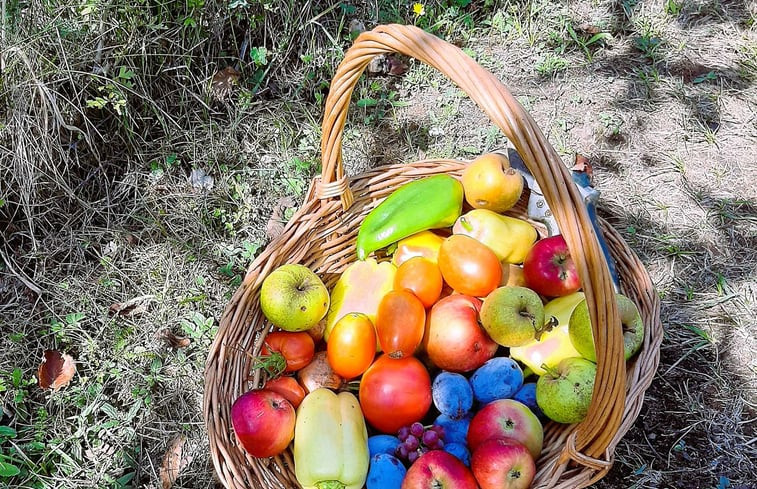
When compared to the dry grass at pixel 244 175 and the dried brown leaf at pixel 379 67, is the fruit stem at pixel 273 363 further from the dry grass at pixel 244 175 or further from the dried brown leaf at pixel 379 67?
the dried brown leaf at pixel 379 67

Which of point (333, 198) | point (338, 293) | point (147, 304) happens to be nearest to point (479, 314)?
point (338, 293)

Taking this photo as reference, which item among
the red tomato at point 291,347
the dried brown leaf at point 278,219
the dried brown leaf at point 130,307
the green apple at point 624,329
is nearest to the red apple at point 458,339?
the green apple at point 624,329

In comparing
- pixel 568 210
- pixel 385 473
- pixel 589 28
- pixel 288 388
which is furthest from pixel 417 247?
pixel 589 28

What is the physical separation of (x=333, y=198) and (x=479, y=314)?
1.84 feet

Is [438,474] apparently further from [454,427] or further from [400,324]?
[400,324]

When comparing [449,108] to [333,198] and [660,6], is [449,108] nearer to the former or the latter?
[333,198]

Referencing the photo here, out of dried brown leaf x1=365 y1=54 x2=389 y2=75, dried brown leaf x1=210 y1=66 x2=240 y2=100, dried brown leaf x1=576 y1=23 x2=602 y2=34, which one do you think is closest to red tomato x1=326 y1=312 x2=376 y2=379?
dried brown leaf x1=210 y1=66 x2=240 y2=100

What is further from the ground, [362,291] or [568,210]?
[568,210]

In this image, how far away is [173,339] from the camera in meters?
2.15

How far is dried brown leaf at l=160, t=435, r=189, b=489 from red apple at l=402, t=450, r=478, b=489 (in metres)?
0.81

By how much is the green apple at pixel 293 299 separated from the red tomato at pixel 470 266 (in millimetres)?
370

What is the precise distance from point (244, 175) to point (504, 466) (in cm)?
163

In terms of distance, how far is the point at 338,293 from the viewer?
1.86m

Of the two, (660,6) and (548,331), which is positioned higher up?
(660,6)
